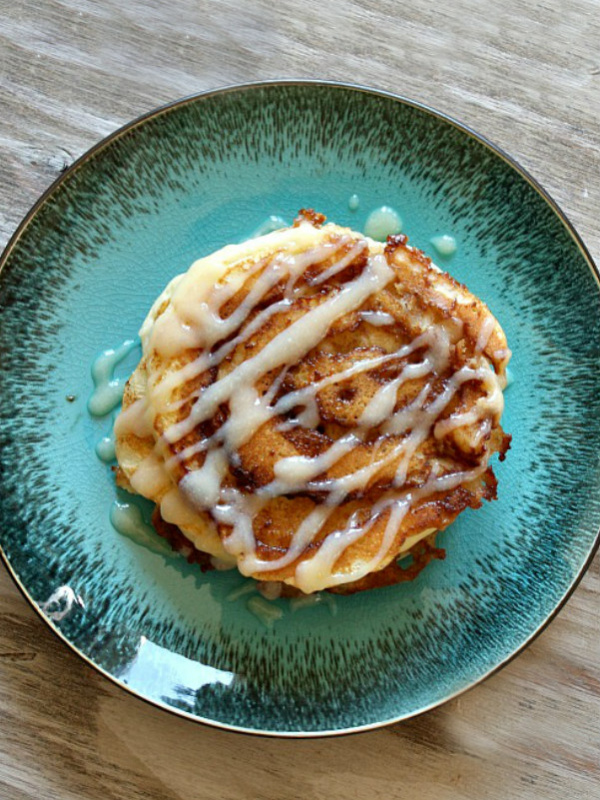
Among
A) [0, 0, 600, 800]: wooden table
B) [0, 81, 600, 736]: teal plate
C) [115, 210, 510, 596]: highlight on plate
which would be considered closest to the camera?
[115, 210, 510, 596]: highlight on plate

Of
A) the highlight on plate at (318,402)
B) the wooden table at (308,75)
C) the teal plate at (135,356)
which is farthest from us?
the wooden table at (308,75)

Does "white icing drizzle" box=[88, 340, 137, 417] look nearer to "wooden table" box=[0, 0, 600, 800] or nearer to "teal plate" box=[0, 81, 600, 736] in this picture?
"teal plate" box=[0, 81, 600, 736]

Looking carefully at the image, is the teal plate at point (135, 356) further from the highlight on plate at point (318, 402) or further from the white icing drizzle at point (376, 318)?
the white icing drizzle at point (376, 318)

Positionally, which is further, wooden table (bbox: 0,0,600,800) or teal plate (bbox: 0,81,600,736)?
wooden table (bbox: 0,0,600,800)

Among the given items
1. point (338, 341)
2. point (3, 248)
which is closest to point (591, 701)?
point (338, 341)

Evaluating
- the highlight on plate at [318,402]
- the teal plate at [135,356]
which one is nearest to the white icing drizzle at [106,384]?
the teal plate at [135,356]

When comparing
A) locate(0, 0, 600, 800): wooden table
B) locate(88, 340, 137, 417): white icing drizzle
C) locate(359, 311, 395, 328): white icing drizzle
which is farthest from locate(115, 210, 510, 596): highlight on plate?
locate(0, 0, 600, 800): wooden table
